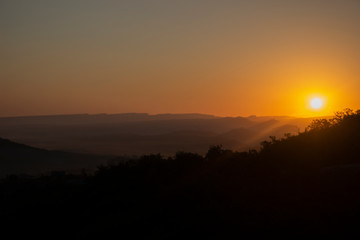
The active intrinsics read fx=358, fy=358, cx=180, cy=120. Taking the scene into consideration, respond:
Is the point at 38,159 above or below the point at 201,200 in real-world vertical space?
below

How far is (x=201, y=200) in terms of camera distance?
8.50 m

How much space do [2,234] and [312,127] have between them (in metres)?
13.2

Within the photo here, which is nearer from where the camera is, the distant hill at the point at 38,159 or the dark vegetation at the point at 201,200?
A: the dark vegetation at the point at 201,200

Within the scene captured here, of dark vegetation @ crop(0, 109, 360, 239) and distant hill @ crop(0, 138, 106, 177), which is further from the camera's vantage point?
distant hill @ crop(0, 138, 106, 177)

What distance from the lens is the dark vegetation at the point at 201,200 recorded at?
23.9 feet

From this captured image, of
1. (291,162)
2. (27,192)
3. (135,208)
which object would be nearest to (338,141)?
(291,162)

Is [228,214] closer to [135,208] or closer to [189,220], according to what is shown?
[189,220]

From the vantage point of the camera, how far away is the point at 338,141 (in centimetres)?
1347

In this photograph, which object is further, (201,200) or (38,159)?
(38,159)

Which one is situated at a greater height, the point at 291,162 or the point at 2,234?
the point at 291,162

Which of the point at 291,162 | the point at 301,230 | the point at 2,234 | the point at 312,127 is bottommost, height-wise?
the point at 2,234

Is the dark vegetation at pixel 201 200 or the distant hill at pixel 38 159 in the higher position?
the dark vegetation at pixel 201 200

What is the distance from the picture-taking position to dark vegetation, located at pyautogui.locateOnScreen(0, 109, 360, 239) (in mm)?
7297

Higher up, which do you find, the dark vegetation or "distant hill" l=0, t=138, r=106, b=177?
the dark vegetation
